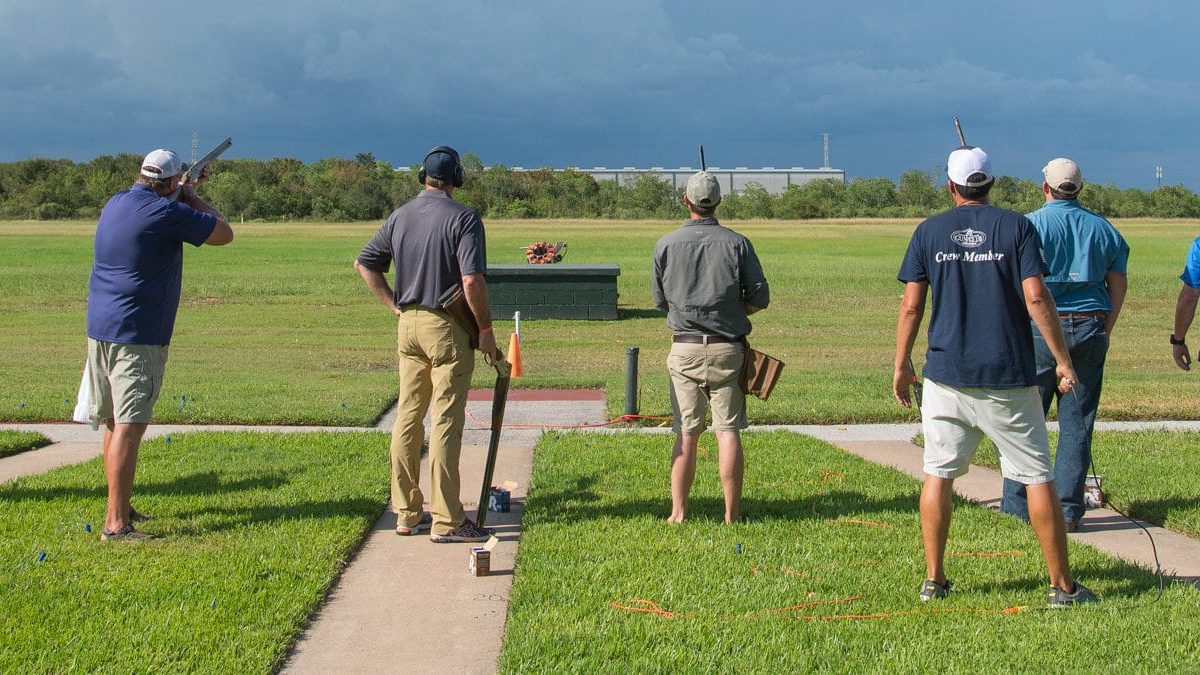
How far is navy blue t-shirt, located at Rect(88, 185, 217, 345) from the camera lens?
6.21 metres

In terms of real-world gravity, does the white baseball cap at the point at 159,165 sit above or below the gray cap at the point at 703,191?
above

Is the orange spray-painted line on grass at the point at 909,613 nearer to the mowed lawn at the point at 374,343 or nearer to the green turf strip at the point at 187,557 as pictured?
the green turf strip at the point at 187,557

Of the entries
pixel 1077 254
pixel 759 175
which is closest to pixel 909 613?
pixel 1077 254

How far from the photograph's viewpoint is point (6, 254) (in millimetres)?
44812

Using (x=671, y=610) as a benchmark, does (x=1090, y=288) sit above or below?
above

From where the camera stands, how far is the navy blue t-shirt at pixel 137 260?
6207 mm

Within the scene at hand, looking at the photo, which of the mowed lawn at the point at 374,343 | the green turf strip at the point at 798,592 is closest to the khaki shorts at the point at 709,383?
the green turf strip at the point at 798,592

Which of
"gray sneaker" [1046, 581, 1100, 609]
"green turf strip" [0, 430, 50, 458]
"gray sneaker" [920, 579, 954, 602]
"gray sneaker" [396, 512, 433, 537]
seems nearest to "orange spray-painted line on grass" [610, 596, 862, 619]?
"gray sneaker" [920, 579, 954, 602]

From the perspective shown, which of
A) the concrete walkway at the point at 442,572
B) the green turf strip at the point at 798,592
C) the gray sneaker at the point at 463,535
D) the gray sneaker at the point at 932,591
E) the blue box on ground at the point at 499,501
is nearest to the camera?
the green turf strip at the point at 798,592

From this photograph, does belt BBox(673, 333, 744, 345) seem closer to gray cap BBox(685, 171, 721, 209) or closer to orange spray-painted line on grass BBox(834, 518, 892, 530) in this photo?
gray cap BBox(685, 171, 721, 209)

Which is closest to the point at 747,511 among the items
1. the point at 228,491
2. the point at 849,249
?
the point at 228,491

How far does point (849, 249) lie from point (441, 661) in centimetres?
4626

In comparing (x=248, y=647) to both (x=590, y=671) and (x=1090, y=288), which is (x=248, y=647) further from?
(x=1090, y=288)

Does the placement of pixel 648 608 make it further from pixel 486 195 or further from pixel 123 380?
pixel 486 195
